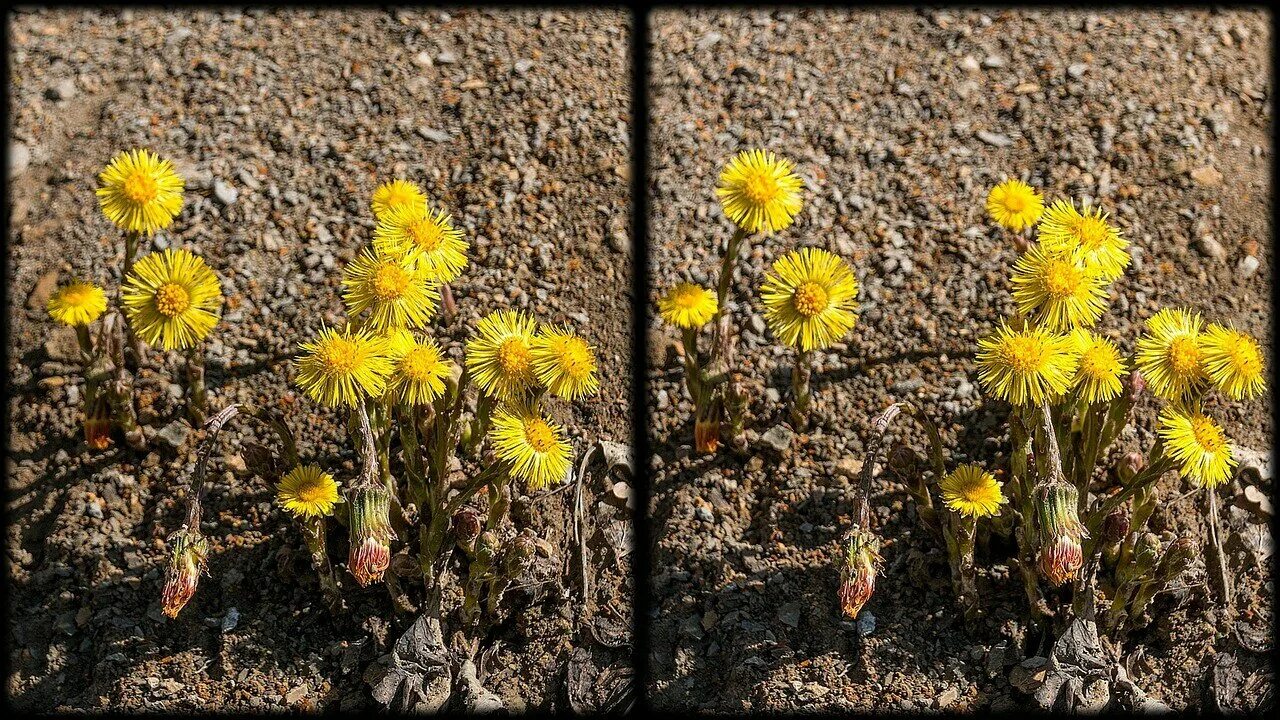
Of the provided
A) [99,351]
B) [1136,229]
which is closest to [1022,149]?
[1136,229]

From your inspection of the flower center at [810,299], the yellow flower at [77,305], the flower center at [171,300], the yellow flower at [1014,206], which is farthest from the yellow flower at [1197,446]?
the yellow flower at [77,305]

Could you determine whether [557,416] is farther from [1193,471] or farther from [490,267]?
[1193,471]

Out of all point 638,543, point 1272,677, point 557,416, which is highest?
point 557,416

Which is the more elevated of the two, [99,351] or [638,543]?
[99,351]

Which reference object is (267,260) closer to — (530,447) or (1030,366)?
(530,447)

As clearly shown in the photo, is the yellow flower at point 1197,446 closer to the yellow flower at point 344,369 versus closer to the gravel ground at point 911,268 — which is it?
the gravel ground at point 911,268

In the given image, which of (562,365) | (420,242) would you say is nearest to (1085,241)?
(562,365)
